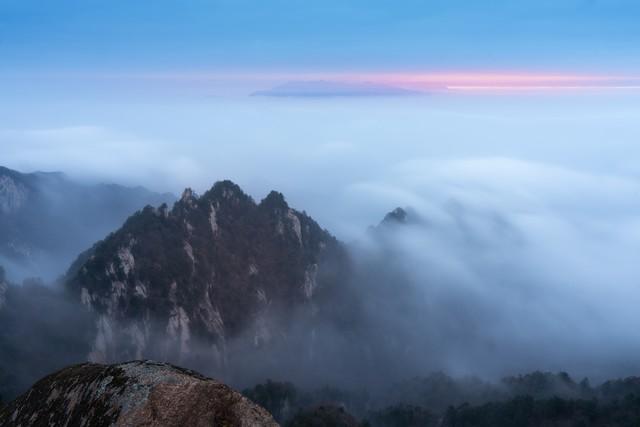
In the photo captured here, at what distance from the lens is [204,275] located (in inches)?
3588

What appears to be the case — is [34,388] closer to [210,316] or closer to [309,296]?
[210,316]

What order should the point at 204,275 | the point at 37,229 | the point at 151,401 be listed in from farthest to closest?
A: 1. the point at 37,229
2. the point at 204,275
3. the point at 151,401

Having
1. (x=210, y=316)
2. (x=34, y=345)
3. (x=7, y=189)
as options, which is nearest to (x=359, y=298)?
(x=210, y=316)

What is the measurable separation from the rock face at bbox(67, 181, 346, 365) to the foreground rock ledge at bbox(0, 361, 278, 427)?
6274 cm

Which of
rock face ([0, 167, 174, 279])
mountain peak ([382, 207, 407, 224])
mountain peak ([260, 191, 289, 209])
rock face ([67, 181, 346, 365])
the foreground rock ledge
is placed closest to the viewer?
the foreground rock ledge

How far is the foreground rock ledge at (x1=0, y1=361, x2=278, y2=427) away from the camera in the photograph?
33.5 feet

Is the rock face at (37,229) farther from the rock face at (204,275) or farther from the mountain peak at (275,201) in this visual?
the mountain peak at (275,201)

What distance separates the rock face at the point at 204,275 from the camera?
79438 mm

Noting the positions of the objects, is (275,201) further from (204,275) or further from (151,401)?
(151,401)

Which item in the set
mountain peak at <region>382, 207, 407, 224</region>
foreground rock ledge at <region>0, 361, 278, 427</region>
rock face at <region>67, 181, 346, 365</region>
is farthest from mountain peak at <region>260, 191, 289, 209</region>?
foreground rock ledge at <region>0, 361, 278, 427</region>

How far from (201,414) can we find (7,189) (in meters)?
192

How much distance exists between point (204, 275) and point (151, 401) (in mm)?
82410

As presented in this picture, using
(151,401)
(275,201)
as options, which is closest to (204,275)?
(275,201)

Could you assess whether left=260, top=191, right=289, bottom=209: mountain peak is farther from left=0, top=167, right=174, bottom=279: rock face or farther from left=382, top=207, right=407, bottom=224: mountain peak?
left=0, top=167, right=174, bottom=279: rock face
